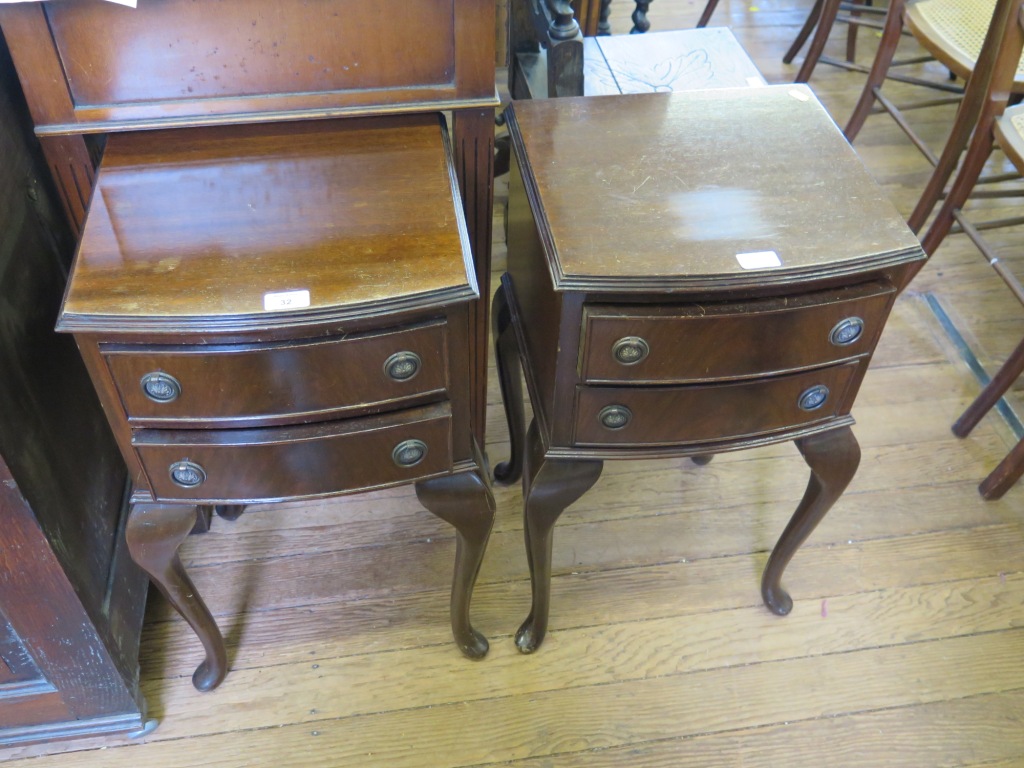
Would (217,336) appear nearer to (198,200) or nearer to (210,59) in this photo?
(198,200)

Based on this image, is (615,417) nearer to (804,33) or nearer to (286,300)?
(286,300)

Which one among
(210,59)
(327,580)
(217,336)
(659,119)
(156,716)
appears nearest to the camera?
(217,336)

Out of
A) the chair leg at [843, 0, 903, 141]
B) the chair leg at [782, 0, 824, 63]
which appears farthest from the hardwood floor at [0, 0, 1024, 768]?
the chair leg at [782, 0, 824, 63]

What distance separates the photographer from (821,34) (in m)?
2.30

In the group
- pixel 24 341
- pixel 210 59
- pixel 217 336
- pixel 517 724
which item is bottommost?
pixel 517 724

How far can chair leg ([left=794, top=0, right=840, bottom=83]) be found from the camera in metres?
2.25

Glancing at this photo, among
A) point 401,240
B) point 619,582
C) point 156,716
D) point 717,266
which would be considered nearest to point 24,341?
point 401,240

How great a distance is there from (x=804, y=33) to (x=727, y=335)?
1.92m

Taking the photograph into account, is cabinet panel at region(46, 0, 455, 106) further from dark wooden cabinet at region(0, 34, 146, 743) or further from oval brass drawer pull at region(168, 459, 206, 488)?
oval brass drawer pull at region(168, 459, 206, 488)

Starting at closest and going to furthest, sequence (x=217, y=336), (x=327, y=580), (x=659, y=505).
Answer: (x=217, y=336) → (x=327, y=580) → (x=659, y=505)

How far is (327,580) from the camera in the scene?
1400mm

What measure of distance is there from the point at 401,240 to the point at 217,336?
0.64 feet

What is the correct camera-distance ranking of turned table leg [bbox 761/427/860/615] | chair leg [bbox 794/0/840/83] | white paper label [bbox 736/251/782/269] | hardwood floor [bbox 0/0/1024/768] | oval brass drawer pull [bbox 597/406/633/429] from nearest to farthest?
white paper label [bbox 736/251/782/269]
oval brass drawer pull [bbox 597/406/633/429]
turned table leg [bbox 761/427/860/615]
hardwood floor [bbox 0/0/1024/768]
chair leg [bbox 794/0/840/83]

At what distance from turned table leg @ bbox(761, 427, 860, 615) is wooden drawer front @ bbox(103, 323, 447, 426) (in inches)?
19.4
